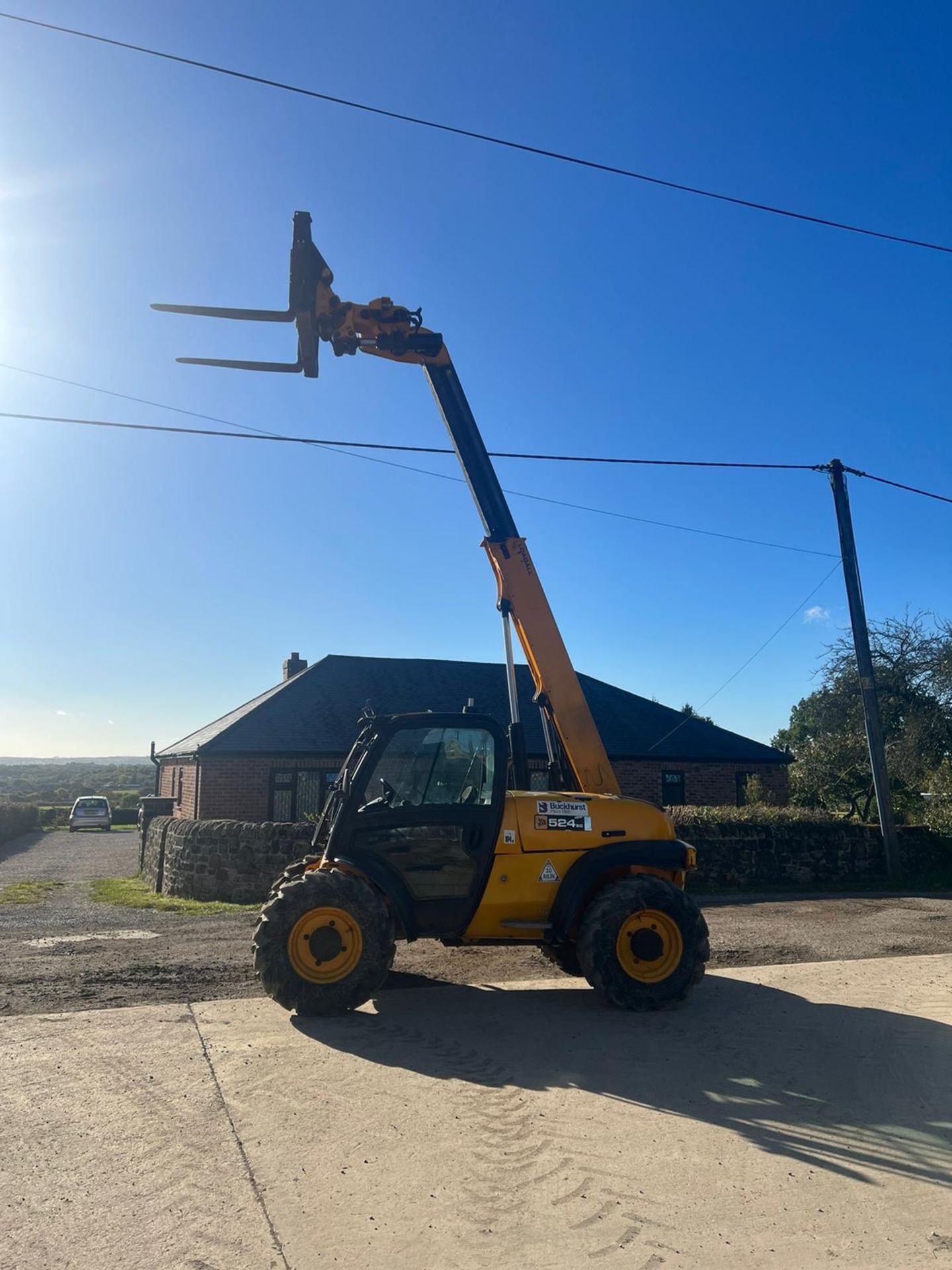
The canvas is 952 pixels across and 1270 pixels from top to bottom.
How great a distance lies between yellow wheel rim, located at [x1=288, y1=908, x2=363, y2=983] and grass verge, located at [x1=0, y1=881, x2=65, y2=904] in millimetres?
9424

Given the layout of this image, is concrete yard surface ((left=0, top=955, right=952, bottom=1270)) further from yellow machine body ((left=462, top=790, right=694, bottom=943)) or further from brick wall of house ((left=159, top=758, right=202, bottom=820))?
brick wall of house ((left=159, top=758, right=202, bottom=820))

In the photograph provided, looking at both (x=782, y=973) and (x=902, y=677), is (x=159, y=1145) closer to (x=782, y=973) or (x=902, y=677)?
(x=782, y=973)

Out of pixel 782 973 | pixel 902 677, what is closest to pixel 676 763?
pixel 902 677

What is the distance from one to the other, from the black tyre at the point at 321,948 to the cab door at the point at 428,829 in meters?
0.42

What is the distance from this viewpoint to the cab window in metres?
7.13

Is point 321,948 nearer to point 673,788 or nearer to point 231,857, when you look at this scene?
point 231,857

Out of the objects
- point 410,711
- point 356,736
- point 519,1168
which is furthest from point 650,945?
point 410,711

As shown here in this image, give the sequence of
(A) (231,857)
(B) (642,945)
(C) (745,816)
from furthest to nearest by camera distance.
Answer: (C) (745,816), (A) (231,857), (B) (642,945)

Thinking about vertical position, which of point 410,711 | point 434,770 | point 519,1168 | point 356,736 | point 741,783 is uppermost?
point 410,711

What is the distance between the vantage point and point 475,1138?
4551mm

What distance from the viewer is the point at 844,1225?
12.3ft

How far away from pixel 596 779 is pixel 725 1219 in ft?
16.2

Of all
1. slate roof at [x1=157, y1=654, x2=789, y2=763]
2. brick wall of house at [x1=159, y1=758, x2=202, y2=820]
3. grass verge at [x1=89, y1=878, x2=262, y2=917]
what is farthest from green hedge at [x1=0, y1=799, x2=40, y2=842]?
grass verge at [x1=89, y1=878, x2=262, y2=917]

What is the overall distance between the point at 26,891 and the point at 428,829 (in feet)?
39.1
